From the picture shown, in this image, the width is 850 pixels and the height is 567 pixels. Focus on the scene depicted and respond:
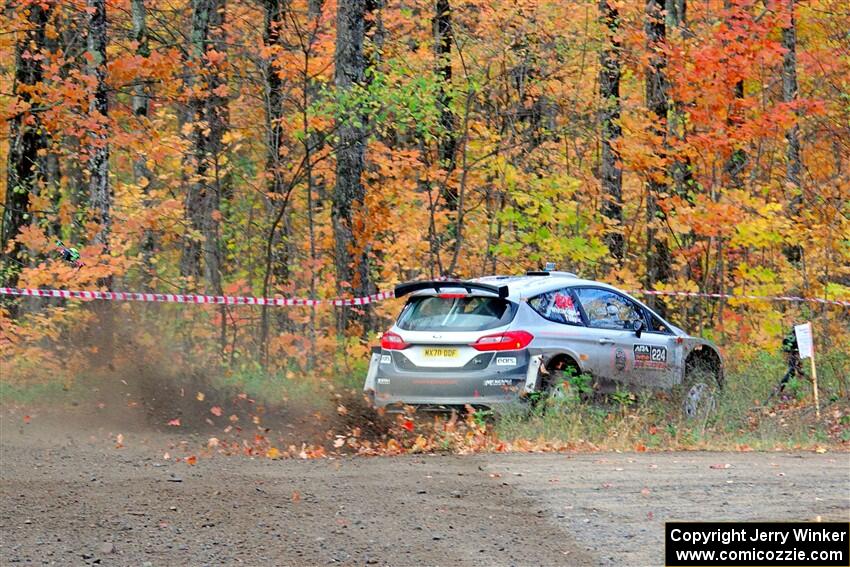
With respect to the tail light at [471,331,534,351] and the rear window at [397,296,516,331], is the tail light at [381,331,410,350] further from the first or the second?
the tail light at [471,331,534,351]

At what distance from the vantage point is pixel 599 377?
1345cm

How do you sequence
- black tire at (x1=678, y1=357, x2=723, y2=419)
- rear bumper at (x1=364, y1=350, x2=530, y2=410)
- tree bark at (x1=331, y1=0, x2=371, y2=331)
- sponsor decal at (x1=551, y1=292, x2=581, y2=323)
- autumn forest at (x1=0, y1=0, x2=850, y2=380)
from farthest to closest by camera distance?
tree bark at (x1=331, y1=0, x2=371, y2=331) → autumn forest at (x1=0, y1=0, x2=850, y2=380) → black tire at (x1=678, y1=357, x2=723, y2=419) → sponsor decal at (x1=551, y1=292, x2=581, y2=323) → rear bumper at (x1=364, y1=350, x2=530, y2=410)

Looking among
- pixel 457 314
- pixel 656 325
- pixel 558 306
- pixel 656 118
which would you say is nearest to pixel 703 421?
pixel 656 325

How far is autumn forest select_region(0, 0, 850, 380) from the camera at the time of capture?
19.2 m

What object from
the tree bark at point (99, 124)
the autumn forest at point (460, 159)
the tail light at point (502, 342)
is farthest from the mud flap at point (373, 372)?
the tree bark at point (99, 124)

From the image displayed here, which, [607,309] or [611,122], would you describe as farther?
[611,122]

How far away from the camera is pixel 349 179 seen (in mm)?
20172

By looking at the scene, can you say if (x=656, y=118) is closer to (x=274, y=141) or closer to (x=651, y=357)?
(x=274, y=141)

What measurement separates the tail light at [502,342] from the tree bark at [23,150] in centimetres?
985

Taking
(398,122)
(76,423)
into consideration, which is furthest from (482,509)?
(398,122)

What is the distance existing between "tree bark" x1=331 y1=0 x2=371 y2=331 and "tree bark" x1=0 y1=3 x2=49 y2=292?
4.86 metres

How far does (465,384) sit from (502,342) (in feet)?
1.90

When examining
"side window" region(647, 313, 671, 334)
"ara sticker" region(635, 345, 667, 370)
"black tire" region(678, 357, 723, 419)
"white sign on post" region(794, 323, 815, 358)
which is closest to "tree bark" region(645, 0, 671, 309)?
"white sign on post" region(794, 323, 815, 358)

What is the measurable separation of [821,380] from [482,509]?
370 inches
